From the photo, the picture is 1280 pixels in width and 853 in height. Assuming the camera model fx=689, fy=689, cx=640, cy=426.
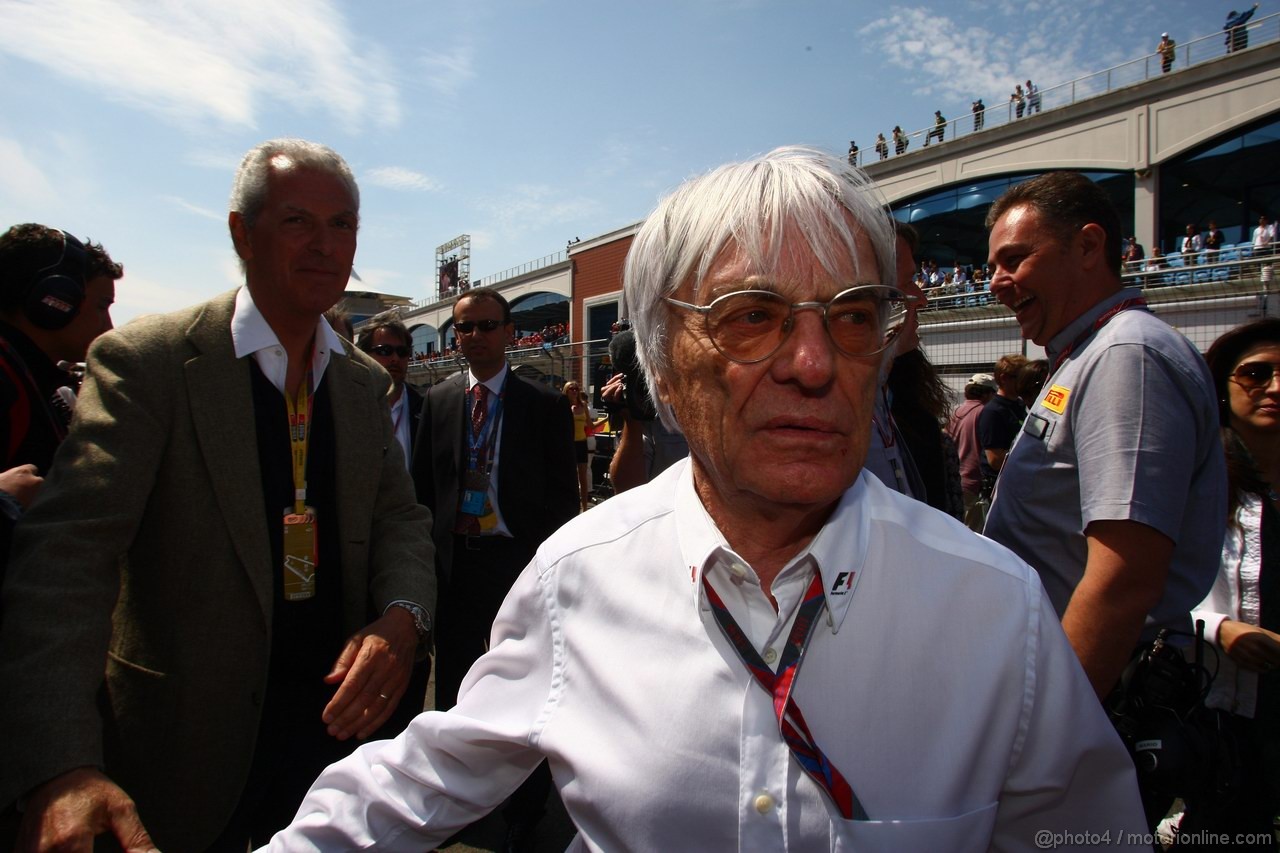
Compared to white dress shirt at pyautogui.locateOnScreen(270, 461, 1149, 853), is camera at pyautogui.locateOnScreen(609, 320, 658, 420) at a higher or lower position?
higher

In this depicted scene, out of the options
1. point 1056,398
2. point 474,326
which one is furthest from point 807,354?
point 474,326

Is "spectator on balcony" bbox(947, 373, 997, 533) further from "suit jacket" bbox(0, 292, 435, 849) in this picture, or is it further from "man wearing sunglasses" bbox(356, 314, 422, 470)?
"suit jacket" bbox(0, 292, 435, 849)

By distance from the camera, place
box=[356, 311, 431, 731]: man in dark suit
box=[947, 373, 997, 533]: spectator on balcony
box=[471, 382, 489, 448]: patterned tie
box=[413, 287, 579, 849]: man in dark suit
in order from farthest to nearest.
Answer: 1. box=[947, 373, 997, 533]: spectator on balcony
2. box=[356, 311, 431, 731]: man in dark suit
3. box=[471, 382, 489, 448]: patterned tie
4. box=[413, 287, 579, 849]: man in dark suit

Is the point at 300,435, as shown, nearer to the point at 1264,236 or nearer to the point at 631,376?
the point at 631,376

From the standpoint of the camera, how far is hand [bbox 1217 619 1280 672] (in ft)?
7.63

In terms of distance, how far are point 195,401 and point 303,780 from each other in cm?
118

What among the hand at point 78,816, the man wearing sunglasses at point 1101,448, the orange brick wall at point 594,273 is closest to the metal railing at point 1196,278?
the man wearing sunglasses at point 1101,448

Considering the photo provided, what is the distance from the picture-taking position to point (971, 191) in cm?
2702

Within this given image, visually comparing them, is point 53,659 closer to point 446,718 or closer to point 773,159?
point 446,718

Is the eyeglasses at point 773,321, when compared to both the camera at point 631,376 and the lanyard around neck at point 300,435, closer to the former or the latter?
the lanyard around neck at point 300,435

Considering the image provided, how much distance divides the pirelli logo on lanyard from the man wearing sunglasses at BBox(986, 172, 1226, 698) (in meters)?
2.13

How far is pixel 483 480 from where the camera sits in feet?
12.6

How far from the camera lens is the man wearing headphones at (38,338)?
2.03 metres

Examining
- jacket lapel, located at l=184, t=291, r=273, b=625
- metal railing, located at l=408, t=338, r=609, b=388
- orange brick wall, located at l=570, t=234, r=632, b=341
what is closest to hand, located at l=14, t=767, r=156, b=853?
jacket lapel, located at l=184, t=291, r=273, b=625
